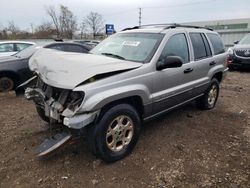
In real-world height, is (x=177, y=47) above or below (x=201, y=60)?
above

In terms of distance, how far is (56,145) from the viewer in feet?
9.95

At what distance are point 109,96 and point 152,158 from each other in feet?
3.89

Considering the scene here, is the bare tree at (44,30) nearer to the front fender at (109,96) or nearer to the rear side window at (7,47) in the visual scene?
the rear side window at (7,47)

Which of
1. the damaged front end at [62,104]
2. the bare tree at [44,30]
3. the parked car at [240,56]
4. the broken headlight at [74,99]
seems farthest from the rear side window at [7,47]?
the bare tree at [44,30]

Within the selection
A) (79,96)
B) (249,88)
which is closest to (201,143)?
(79,96)

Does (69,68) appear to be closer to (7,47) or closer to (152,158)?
(152,158)

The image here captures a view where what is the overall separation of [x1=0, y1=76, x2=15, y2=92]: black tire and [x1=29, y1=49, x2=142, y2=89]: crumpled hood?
10.8 ft

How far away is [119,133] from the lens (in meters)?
3.36

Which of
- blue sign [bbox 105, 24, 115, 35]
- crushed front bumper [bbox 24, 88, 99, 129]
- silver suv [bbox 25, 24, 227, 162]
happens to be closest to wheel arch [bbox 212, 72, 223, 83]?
silver suv [bbox 25, 24, 227, 162]

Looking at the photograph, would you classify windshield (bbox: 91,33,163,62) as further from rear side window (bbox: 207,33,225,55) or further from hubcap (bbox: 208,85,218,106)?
hubcap (bbox: 208,85,218,106)

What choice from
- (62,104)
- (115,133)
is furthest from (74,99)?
(115,133)

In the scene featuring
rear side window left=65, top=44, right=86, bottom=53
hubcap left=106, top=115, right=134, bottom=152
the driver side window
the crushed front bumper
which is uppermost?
the driver side window

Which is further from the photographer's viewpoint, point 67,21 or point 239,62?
point 67,21

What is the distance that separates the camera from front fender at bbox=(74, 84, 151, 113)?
2.87 m
